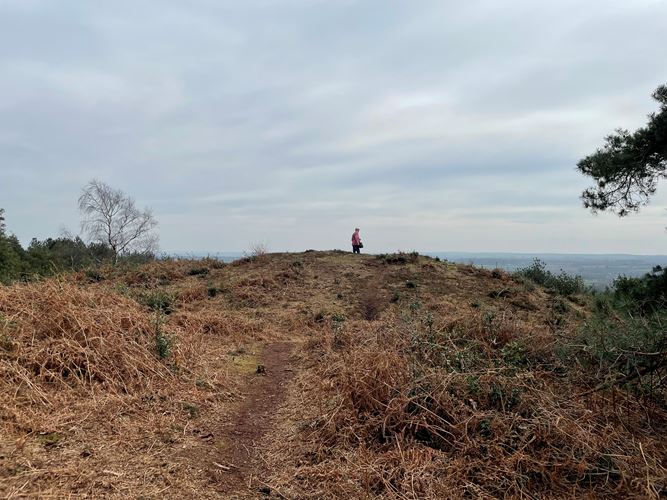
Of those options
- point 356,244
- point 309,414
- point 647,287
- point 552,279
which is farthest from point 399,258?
point 309,414

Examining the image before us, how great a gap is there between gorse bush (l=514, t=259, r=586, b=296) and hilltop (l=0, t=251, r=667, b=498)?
10.8 m

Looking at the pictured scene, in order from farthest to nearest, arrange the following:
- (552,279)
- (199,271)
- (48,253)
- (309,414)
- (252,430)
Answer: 1. (48,253)
2. (552,279)
3. (199,271)
4. (309,414)
5. (252,430)

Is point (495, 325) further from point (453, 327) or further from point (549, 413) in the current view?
point (549, 413)

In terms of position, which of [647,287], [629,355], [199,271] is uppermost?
[199,271]

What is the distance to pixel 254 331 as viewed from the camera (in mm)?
9625

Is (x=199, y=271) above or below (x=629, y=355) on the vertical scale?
above

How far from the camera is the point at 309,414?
16.0 ft

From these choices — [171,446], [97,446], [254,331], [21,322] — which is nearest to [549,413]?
[171,446]

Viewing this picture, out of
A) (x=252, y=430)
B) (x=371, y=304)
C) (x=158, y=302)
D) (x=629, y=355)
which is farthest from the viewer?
(x=371, y=304)

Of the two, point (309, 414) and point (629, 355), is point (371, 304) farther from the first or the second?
point (629, 355)

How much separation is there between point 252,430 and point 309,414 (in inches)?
24.3

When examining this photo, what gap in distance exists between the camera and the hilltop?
3244 mm

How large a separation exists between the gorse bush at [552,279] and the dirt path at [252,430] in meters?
12.2

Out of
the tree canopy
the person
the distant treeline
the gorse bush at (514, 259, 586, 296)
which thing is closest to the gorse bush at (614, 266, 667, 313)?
the tree canopy
